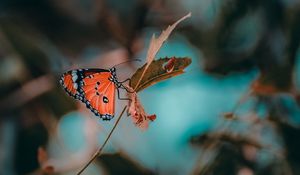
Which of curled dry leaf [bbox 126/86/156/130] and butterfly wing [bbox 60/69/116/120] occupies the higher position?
butterfly wing [bbox 60/69/116/120]

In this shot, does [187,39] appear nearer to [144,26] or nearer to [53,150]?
[144,26]

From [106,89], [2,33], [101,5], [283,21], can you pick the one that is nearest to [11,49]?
[2,33]

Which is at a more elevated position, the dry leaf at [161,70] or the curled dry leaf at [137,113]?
the dry leaf at [161,70]
